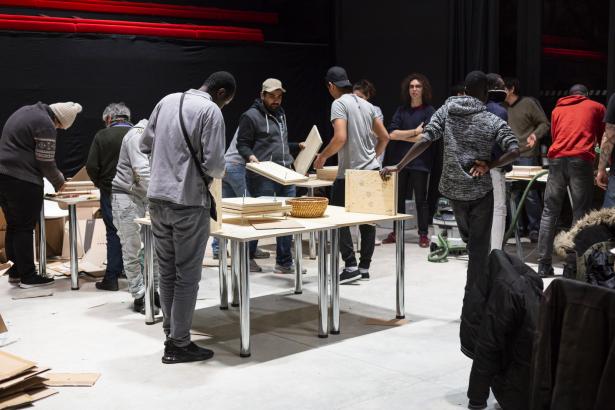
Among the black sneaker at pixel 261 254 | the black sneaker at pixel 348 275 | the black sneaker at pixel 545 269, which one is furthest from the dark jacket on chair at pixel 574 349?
the black sneaker at pixel 261 254

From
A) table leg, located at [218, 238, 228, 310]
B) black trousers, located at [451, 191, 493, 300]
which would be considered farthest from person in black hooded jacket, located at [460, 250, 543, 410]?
table leg, located at [218, 238, 228, 310]

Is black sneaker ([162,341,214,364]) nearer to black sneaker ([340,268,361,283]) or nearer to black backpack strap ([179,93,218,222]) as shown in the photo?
black backpack strap ([179,93,218,222])

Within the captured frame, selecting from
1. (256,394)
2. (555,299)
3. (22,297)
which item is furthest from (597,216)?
(22,297)

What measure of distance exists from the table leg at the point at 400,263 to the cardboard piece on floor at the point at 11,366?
7.44 ft

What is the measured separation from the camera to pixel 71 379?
4.24 m

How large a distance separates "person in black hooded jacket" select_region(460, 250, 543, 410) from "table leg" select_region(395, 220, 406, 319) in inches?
62.6

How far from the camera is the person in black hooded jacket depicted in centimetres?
342

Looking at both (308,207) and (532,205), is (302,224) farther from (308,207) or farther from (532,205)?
(532,205)

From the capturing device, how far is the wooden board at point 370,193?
16.9 feet

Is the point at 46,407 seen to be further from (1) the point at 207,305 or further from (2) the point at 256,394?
(1) the point at 207,305

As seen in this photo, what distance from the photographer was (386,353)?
185 inches

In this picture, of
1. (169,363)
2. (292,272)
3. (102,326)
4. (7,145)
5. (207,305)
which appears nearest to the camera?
(169,363)

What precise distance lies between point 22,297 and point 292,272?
207 cm

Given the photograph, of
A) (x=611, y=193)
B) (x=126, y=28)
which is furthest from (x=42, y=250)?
(x=611, y=193)
